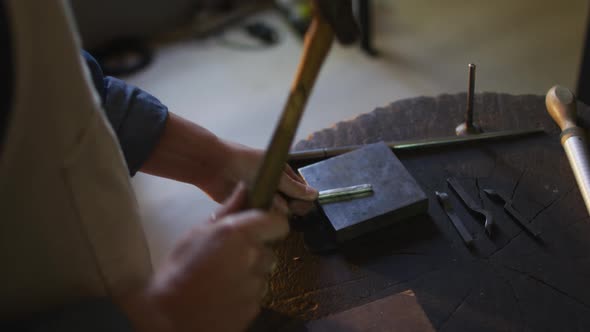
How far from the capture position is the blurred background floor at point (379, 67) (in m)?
2.24

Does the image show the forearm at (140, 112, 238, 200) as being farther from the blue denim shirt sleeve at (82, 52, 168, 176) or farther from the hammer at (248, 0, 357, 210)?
the hammer at (248, 0, 357, 210)

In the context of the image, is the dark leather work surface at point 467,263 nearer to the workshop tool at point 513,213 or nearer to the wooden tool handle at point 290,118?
the workshop tool at point 513,213

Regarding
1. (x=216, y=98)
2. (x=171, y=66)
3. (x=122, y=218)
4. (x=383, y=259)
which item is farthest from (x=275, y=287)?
(x=171, y=66)

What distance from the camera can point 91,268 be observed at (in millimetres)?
661

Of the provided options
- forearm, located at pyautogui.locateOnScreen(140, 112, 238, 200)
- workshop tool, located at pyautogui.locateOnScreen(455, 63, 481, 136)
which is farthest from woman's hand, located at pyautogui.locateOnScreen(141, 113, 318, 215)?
workshop tool, located at pyautogui.locateOnScreen(455, 63, 481, 136)

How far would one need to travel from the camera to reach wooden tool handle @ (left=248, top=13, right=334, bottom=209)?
68 centimetres

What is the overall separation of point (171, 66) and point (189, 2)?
1.45 ft

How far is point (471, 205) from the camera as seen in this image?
978 millimetres

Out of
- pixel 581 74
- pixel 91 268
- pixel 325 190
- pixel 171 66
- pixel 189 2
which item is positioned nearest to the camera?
pixel 91 268

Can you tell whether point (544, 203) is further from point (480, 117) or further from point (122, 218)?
point (122, 218)

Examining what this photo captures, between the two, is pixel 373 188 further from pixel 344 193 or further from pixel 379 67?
pixel 379 67

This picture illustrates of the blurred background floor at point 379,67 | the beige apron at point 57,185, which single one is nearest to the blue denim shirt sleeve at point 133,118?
the beige apron at point 57,185

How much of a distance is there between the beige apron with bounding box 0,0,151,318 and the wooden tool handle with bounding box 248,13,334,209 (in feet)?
0.56

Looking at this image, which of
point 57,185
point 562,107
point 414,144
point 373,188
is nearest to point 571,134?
point 562,107
